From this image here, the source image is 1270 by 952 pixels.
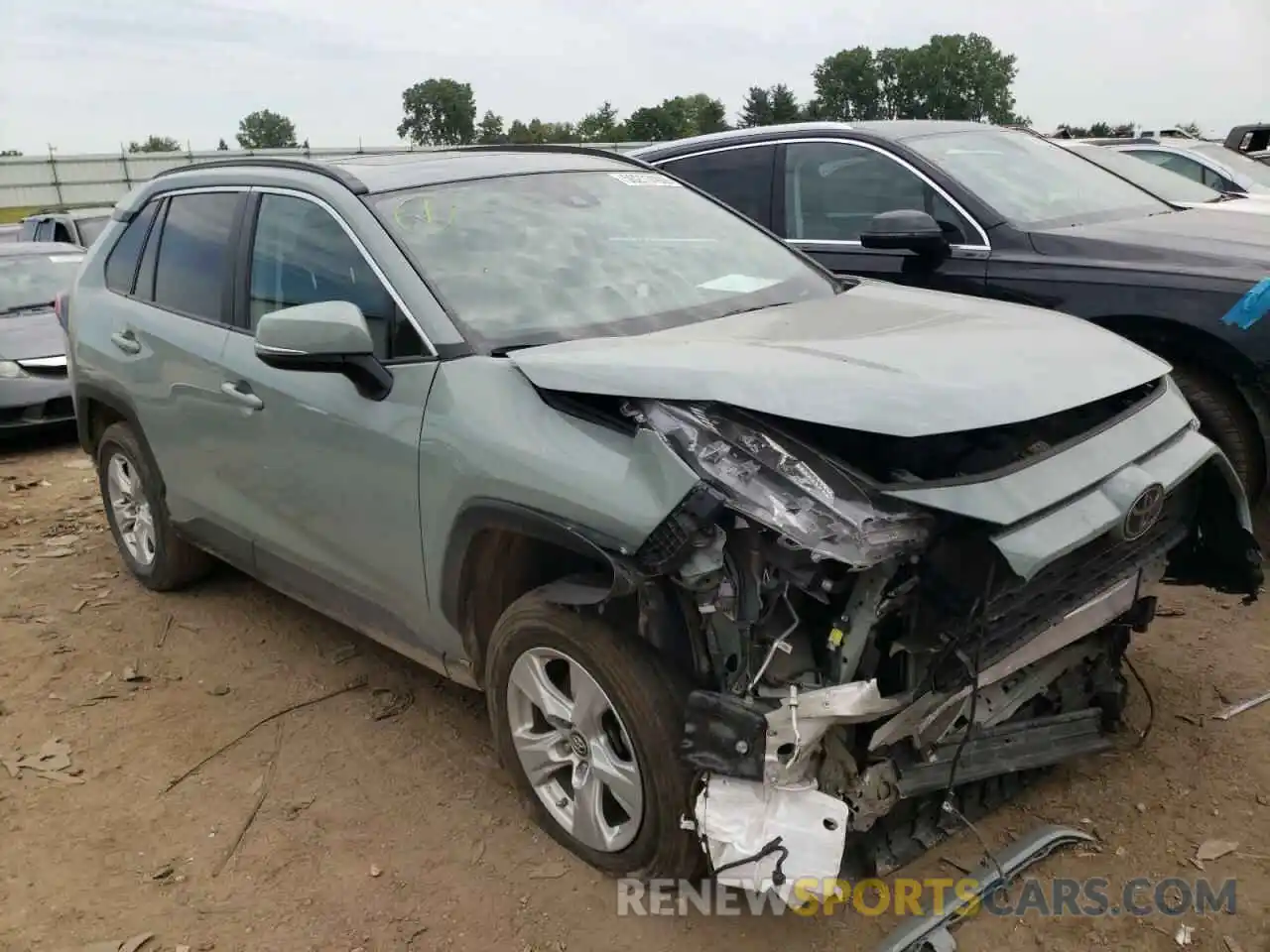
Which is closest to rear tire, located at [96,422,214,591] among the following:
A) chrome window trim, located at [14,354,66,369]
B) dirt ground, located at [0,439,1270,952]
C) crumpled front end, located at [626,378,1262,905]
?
dirt ground, located at [0,439,1270,952]

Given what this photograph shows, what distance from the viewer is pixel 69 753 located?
145 inches

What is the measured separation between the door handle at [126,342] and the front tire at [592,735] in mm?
2391

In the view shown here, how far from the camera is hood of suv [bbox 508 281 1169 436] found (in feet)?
7.72

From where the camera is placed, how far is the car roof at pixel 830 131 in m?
5.53

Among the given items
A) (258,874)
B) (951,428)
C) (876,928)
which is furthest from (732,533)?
(258,874)

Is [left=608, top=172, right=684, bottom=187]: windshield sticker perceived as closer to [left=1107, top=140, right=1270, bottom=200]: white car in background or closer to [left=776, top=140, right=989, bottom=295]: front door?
[left=776, top=140, right=989, bottom=295]: front door

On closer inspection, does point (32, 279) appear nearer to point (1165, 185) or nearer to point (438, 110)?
point (1165, 185)

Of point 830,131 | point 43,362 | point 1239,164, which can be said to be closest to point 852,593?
point 830,131

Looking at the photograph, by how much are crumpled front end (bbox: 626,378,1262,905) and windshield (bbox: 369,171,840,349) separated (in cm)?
73

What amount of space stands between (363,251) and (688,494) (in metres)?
1.49

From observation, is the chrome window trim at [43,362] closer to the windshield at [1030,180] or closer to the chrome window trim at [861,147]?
the chrome window trim at [861,147]

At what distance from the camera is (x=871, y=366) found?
2561 millimetres

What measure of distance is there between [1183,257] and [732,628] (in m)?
3.23

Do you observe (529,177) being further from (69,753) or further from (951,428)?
(69,753)
